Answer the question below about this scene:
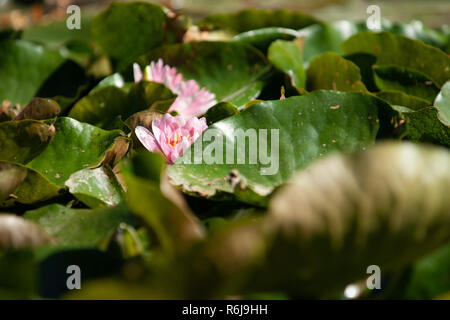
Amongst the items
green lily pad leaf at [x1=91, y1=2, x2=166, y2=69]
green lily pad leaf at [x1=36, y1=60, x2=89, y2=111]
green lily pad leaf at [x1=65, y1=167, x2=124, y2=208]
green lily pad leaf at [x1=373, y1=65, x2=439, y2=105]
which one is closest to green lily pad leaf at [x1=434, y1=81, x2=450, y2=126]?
green lily pad leaf at [x1=373, y1=65, x2=439, y2=105]

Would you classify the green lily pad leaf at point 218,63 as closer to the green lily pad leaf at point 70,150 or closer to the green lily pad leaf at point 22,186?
the green lily pad leaf at point 70,150

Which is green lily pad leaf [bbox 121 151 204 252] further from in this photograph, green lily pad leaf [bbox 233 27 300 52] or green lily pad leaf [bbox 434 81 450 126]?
green lily pad leaf [bbox 233 27 300 52]

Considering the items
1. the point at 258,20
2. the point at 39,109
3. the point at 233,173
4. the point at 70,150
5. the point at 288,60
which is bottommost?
the point at 233,173

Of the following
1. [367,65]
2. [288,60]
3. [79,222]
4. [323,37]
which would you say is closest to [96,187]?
[79,222]

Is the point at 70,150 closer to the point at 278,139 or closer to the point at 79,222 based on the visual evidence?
the point at 79,222

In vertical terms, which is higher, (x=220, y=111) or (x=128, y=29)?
(x=128, y=29)

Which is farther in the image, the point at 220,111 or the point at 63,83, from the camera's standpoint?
the point at 63,83

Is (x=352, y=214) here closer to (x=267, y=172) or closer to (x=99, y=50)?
(x=267, y=172)
